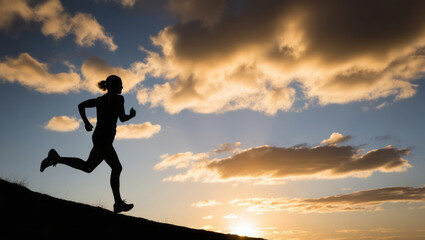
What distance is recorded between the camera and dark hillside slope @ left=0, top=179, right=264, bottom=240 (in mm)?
3920

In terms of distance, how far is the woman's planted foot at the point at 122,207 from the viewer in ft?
19.8

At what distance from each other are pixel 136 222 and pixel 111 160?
1.30 meters

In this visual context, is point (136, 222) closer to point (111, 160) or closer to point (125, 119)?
point (111, 160)

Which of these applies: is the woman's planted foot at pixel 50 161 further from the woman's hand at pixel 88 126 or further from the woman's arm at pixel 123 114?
the woman's arm at pixel 123 114

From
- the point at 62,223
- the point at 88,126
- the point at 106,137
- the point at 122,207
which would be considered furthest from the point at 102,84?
the point at 62,223

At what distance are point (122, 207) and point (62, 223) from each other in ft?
5.70

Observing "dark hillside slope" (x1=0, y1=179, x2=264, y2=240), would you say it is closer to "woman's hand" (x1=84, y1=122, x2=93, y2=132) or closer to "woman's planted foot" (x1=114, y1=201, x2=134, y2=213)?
"woman's planted foot" (x1=114, y1=201, x2=134, y2=213)

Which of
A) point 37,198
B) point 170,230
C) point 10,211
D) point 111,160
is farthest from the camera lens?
point 111,160

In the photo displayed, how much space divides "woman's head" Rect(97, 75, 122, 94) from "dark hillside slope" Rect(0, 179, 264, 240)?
213 centimetres

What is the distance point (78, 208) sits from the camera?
5.28m

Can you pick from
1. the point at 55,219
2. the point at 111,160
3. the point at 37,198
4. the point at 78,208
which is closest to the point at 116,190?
the point at 111,160

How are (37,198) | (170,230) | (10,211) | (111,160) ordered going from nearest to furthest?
(10,211), (37,198), (170,230), (111,160)

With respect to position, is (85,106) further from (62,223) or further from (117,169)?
(62,223)

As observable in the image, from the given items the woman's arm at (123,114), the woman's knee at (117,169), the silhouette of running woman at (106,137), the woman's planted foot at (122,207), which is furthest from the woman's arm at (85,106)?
the woman's planted foot at (122,207)
